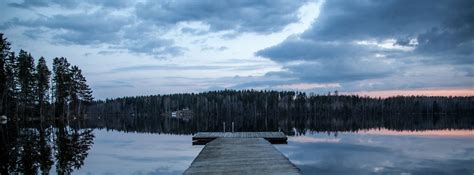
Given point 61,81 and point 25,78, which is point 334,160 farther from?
point 61,81

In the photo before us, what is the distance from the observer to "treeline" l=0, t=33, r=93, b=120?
69.1 m

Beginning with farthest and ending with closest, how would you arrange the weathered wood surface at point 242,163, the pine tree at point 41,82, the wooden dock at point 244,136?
the pine tree at point 41,82 < the wooden dock at point 244,136 < the weathered wood surface at point 242,163

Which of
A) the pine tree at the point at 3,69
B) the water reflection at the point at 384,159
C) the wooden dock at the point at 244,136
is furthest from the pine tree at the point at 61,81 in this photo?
the water reflection at the point at 384,159

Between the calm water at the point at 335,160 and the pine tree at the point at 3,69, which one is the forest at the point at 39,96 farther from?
the calm water at the point at 335,160

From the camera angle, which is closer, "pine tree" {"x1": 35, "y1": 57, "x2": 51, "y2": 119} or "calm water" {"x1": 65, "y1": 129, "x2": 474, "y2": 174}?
"calm water" {"x1": 65, "y1": 129, "x2": 474, "y2": 174}

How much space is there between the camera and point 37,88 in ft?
264

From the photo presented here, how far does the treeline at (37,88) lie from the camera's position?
69.1 m

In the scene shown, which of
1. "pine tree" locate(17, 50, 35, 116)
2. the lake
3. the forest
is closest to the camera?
the lake

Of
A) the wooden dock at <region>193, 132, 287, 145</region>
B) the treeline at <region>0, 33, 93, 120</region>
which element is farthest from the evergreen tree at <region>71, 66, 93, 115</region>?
the wooden dock at <region>193, 132, 287, 145</region>

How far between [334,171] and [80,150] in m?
16.9

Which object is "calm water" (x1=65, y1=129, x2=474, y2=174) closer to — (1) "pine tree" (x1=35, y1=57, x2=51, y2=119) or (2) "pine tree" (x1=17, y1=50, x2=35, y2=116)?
(2) "pine tree" (x1=17, y1=50, x2=35, y2=116)

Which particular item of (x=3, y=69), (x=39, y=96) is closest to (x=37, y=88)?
(x=39, y=96)

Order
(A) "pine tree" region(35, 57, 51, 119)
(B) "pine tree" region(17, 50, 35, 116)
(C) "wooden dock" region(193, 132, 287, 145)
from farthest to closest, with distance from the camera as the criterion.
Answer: (A) "pine tree" region(35, 57, 51, 119), (B) "pine tree" region(17, 50, 35, 116), (C) "wooden dock" region(193, 132, 287, 145)

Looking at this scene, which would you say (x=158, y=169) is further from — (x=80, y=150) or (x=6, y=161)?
(x=80, y=150)
